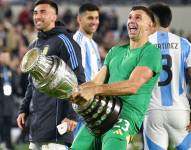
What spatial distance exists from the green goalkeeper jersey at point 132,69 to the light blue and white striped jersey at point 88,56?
275 centimetres

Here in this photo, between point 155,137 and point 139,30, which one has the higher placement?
point 139,30

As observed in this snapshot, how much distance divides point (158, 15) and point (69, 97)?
2.93 meters

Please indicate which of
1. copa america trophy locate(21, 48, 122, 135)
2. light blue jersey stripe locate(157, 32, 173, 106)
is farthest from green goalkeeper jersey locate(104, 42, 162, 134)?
light blue jersey stripe locate(157, 32, 173, 106)

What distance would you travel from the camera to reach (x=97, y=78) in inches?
256

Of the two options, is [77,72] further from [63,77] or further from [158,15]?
[63,77]

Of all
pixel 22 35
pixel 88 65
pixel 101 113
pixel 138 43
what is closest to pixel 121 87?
pixel 101 113

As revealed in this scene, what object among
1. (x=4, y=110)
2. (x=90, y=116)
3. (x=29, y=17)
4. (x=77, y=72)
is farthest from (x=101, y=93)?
(x=29, y=17)

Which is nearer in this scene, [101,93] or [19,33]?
[101,93]

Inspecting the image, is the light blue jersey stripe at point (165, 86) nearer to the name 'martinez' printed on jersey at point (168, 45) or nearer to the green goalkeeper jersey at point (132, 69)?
the name 'martinez' printed on jersey at point (168, 45)

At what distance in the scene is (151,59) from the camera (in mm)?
6188

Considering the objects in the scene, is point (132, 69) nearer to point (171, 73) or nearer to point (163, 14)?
point (171, 73)

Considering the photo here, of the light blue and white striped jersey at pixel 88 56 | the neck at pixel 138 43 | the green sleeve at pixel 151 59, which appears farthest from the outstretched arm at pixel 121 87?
the light blue and white striped jersey at pixel 88 56

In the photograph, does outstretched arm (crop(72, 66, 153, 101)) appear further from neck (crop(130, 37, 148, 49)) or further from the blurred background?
the blurred background

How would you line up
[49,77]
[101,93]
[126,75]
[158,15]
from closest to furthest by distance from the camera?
[49,77] < [101,93] < [126,75] < [158,15]
